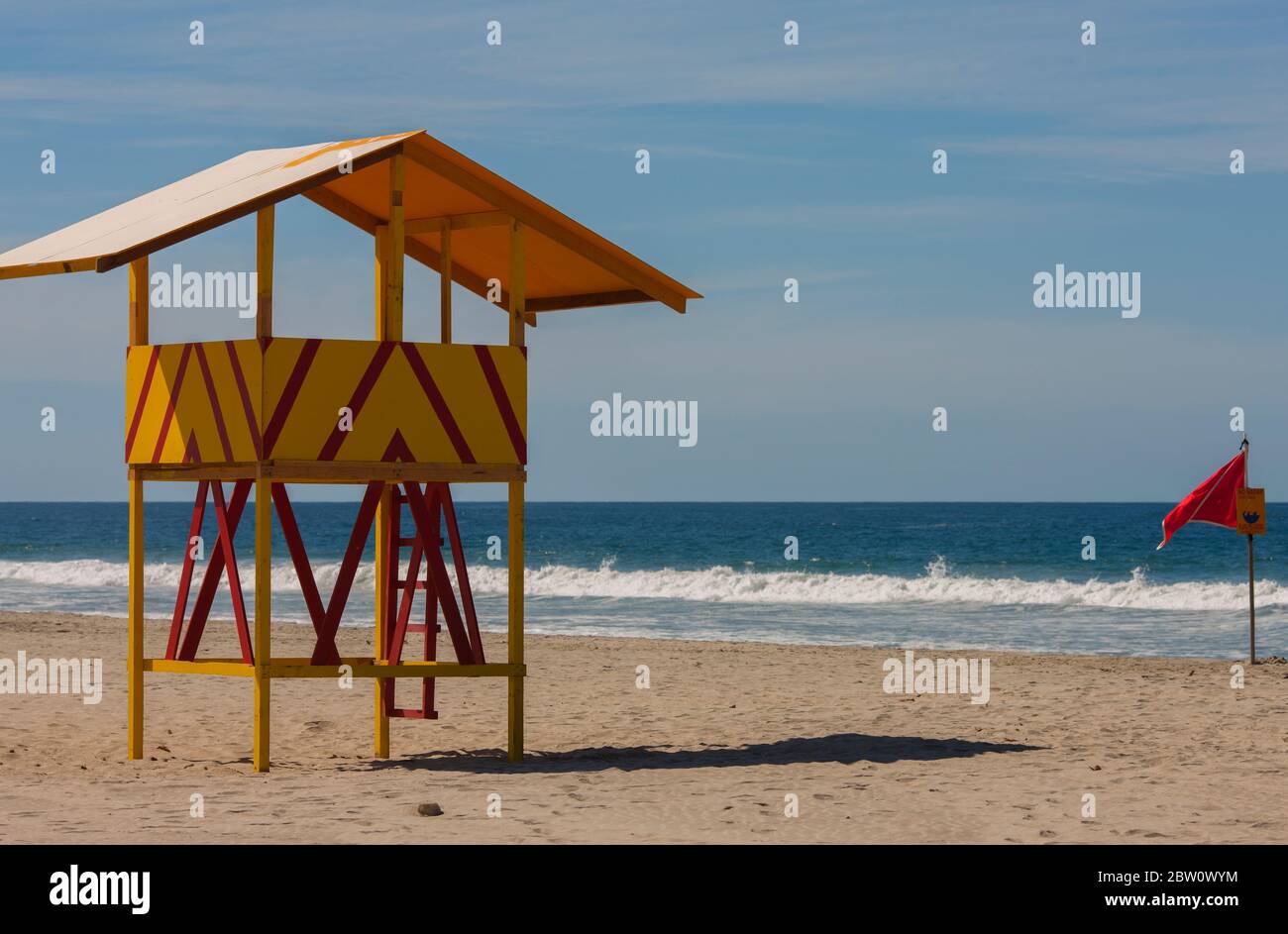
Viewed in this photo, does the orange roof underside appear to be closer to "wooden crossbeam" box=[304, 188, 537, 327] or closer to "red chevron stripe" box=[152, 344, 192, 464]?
"wooden crossbeam" box=[304, 188, 537, 327]

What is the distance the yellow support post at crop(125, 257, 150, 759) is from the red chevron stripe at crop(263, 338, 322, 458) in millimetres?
1495

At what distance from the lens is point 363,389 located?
11.6 m

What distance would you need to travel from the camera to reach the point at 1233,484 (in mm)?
19266

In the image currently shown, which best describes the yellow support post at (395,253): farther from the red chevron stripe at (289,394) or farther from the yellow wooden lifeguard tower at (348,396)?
the red chevron stripe at (289,394)

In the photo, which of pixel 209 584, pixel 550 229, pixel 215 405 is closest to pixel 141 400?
pixel 215 405

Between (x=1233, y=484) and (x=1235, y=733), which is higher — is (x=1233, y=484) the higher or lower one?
the higher one

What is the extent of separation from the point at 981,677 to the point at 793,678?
2188mm

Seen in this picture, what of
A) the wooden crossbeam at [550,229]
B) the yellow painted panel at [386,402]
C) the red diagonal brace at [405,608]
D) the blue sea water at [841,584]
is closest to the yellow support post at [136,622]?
the yellow painted panel at [386,402]

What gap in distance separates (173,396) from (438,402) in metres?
1.93

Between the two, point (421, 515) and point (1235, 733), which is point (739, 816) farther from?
point (1235, 733)

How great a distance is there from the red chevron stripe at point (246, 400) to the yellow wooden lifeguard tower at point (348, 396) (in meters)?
0.01

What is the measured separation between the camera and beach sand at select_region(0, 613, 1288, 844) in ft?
30.5
